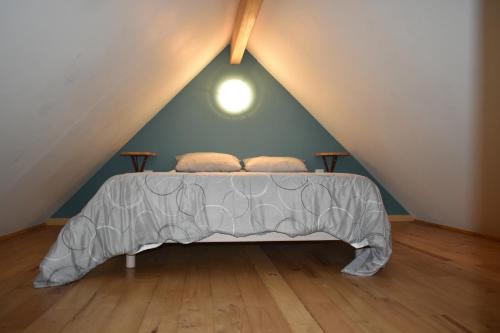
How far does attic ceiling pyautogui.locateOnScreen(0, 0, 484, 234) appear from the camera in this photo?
2.01 metres

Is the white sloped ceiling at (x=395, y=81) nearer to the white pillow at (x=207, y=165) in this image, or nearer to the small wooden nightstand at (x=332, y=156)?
the small wooden nightstand at (x=332, y=156)

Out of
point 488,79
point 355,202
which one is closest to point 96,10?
point 355,202

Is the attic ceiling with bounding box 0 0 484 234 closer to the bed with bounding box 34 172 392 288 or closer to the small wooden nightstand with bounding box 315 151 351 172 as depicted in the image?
the small wooden nightstand with bounding box 315 151 351 172

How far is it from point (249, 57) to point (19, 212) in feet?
9.55

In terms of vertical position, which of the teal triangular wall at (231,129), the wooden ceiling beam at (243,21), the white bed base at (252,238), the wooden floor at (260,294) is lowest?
the wooden floor at (260,294)

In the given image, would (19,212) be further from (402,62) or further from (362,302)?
(402,62)

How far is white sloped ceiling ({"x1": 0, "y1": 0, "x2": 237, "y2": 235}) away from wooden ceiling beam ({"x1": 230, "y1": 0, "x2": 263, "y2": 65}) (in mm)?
125

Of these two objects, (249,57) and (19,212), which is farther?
(249,57)

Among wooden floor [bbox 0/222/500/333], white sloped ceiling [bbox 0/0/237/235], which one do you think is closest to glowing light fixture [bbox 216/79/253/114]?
white sloped ceiling [bbox 0/0/237/235]

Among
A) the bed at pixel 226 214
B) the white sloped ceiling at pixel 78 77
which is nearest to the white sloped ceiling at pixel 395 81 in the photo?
the white sloped ceiling at pixel 78 77

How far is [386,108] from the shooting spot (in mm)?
3342

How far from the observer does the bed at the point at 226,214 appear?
2271 millimetres

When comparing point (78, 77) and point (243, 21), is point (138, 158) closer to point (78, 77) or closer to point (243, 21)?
point (243, 21)

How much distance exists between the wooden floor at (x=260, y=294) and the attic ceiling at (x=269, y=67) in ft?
2.48
